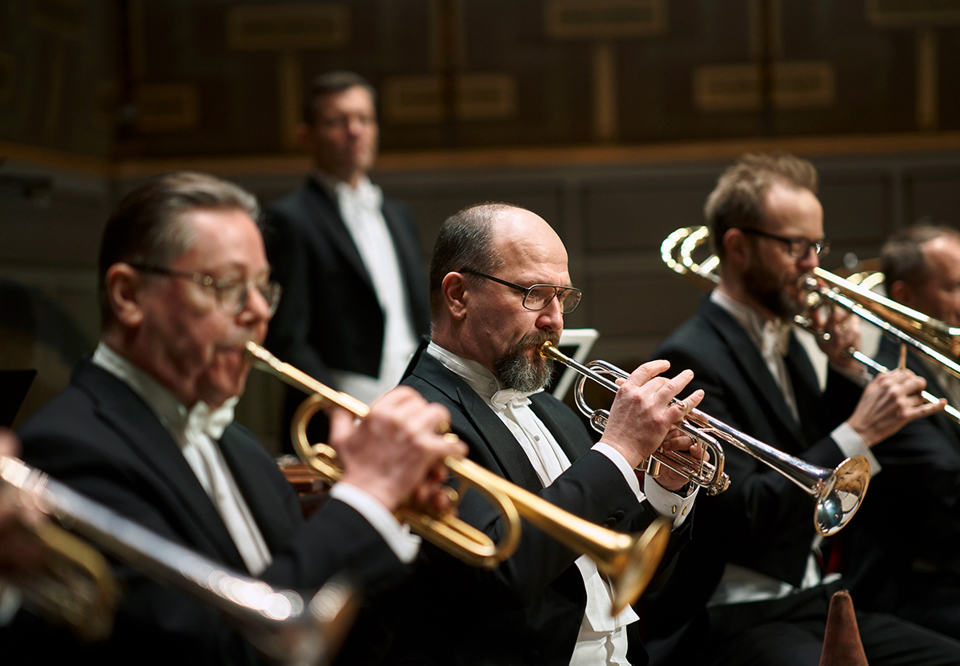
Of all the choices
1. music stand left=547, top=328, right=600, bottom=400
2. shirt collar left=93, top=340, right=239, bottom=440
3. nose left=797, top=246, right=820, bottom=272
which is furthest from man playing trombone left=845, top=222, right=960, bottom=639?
shirt collar left=93, top=340, right=239, bottom=440

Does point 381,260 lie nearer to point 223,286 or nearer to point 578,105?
point 578,105

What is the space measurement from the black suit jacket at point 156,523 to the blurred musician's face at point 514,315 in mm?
797

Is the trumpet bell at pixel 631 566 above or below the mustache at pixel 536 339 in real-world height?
below

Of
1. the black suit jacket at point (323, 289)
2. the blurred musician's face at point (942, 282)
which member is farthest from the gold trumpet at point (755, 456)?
the black suit jacket at point (323, 289)

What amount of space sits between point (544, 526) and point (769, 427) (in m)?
1.43

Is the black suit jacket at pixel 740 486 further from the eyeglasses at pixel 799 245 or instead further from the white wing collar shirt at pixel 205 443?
the white wing collar shirt at pixel 205 443

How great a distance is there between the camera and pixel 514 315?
7.19ft

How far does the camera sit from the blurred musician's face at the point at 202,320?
1.57m

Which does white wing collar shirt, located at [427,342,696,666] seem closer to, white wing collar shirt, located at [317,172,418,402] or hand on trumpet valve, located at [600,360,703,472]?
hand on trumpet valve, located at [600,360,703,472]

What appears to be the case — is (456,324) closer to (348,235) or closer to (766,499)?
(766,499)

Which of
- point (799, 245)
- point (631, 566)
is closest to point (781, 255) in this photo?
point (799, 245)

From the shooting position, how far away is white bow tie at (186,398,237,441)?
1617mm

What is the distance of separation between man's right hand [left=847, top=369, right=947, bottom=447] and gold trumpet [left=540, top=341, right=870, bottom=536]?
0.93 feet

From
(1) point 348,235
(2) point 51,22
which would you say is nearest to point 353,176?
(1) point 348,235
